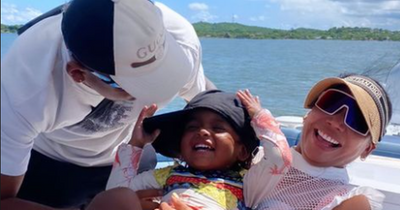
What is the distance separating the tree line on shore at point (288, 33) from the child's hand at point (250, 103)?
22 centimetres

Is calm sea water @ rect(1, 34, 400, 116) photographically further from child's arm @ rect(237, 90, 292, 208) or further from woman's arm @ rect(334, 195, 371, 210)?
woman's arm @ rect(334, 195, 371, 210)

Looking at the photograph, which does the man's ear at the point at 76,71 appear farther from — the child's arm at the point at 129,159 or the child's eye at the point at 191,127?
the child's eye at the point at 191,127

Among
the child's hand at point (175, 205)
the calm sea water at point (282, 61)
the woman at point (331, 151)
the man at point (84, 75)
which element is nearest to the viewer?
the man at point (84, 75)

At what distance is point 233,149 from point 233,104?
138 mm

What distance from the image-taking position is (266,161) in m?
1.54

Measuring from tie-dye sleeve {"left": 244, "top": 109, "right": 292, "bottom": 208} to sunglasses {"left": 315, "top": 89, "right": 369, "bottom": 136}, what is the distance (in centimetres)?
17

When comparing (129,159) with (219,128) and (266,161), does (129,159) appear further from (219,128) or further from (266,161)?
(266,161)

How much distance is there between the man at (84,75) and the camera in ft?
3.91

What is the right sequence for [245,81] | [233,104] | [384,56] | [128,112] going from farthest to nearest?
[245,81] → [384,56] → [233,104] → [128,112]

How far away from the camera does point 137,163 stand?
5.16 ft

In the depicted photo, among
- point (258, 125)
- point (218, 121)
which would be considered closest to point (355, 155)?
point (258, 125)

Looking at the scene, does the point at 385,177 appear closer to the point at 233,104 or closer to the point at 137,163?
the point at 233,104

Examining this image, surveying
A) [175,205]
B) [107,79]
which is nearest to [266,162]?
[175,205]

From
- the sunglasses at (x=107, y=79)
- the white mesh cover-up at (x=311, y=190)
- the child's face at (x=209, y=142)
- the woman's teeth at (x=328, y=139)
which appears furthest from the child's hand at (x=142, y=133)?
the woman's teeth at (x=328, y=139)
